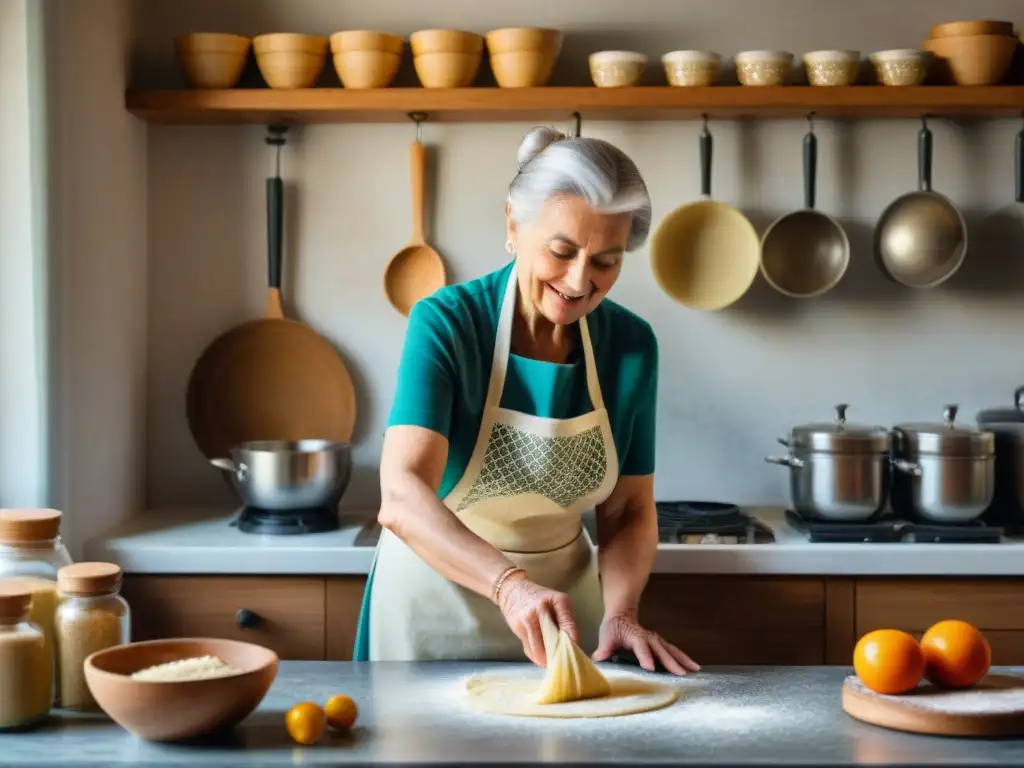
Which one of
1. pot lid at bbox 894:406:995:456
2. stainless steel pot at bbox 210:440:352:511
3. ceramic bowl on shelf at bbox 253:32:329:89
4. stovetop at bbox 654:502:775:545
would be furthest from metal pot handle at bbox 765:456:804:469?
ceramic bowl on shelf at bbox 253:32:329:89

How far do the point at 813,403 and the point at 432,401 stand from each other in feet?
5.04

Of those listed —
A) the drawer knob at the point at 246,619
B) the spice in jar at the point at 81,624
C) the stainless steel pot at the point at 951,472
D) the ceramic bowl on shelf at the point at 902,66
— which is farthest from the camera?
the ceramic bowl on shelf at the point at 902,66

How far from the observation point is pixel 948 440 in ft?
8.93

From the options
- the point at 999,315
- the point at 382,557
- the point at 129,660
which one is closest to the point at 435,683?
the point at 129,660

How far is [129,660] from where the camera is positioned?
1.40 metres

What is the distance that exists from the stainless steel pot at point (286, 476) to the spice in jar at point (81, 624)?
127 centimetres

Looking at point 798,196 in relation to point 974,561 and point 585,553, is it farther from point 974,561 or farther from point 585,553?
point 585,553

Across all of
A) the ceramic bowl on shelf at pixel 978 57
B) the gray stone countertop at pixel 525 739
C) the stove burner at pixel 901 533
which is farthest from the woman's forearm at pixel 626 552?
the ceramic bowl on shelf at pixel 978 57

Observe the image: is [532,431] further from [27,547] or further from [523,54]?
[523,54]

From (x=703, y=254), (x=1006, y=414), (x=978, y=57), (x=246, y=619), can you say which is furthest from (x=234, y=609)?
(x=978, y=57)

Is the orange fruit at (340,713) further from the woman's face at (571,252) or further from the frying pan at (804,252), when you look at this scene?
the frying pan at (804,252)

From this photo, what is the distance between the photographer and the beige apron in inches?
80.4

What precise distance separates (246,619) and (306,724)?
4.30 ft

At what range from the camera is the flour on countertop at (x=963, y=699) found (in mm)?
1398
